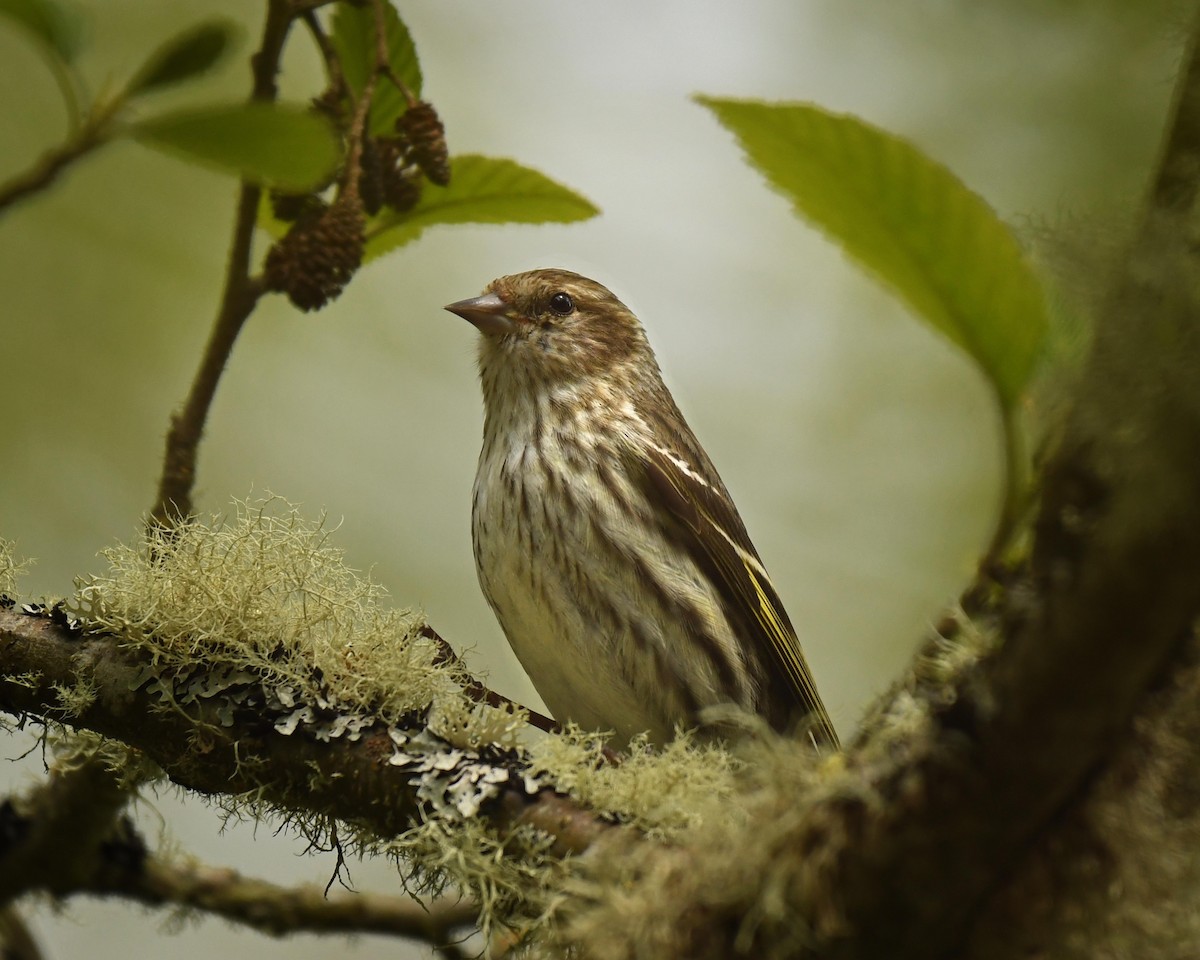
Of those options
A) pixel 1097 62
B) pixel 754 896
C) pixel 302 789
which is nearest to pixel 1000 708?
pixel 754 896

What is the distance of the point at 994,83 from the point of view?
5.41 m

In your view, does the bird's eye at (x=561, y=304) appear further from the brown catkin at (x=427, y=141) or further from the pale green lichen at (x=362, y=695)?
the pale green lichen at (x=362, y=695)

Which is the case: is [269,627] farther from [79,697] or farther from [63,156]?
[63,156]

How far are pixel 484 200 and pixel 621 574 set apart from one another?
0.93 m

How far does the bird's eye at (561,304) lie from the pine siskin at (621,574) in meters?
0.32

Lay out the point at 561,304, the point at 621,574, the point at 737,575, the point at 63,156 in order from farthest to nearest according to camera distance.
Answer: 1. the point at 561,304
2. the point at 737,575
3. the point at 621,574
4. the point at 63,156

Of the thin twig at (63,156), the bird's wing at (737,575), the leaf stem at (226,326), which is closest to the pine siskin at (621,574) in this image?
the bird's wing at (737,575)

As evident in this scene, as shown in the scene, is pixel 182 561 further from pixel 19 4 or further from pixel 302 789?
pixel 19 4

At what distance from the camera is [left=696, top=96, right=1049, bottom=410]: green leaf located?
1815 millimetres

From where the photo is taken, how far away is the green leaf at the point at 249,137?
1751mm

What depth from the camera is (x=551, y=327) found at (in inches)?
140

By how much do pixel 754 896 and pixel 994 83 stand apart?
5.00m

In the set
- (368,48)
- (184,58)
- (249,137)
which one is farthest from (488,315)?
(249,137)

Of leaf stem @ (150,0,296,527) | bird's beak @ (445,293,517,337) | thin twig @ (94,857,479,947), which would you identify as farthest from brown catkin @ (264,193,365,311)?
thin twig @ (94,857,479,947)
